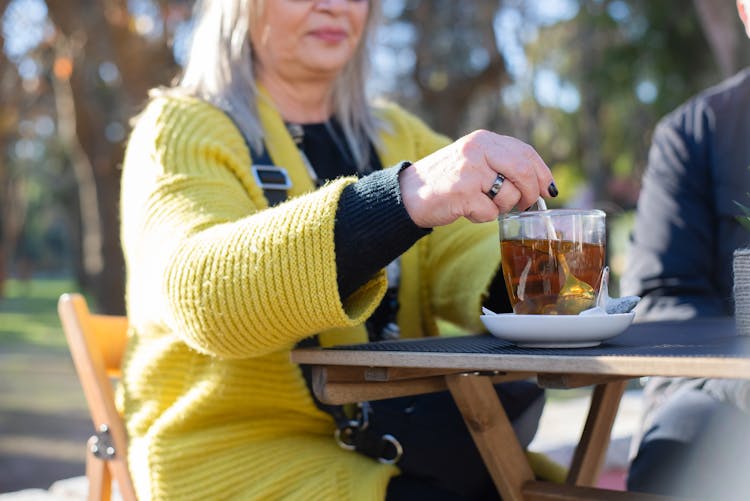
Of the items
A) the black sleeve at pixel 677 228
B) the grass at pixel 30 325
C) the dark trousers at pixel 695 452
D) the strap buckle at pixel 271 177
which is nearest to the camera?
the dark trousers at pixel 695 452

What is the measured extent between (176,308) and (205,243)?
0.12 m

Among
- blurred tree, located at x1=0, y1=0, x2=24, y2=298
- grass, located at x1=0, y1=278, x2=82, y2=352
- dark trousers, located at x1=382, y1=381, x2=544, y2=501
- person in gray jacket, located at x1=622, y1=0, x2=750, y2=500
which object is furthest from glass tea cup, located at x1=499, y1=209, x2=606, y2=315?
grass, located at x1=0, y1=278, x2=82, y2=352

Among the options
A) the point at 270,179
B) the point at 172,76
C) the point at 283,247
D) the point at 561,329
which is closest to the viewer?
the point at 561,329

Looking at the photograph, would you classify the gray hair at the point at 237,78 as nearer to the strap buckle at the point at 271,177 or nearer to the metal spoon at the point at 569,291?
the strap buckle at the point at 271,177

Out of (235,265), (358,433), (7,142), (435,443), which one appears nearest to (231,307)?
(235,265)

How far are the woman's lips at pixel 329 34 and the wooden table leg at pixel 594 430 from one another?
98cm

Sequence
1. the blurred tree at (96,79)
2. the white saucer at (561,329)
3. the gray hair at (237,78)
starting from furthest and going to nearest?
the blurred tree at (96,79) → the gray hair at (237,78) → the white saucer at (561,329)

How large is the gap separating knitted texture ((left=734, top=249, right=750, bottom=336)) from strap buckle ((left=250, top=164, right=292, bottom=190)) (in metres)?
0.94

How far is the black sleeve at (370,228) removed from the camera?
1468 millimetres

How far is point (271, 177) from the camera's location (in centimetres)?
204

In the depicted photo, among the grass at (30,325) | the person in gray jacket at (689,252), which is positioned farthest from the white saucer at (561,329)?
the grass at (30,325)

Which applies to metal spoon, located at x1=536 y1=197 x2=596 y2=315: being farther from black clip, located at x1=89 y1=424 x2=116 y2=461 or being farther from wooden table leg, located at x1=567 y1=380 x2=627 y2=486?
black clip, located at x1=89 y1=424 x2=116 y2=461

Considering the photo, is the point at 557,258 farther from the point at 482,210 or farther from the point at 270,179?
the point at 270,179

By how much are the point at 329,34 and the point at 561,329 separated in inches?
44.5
